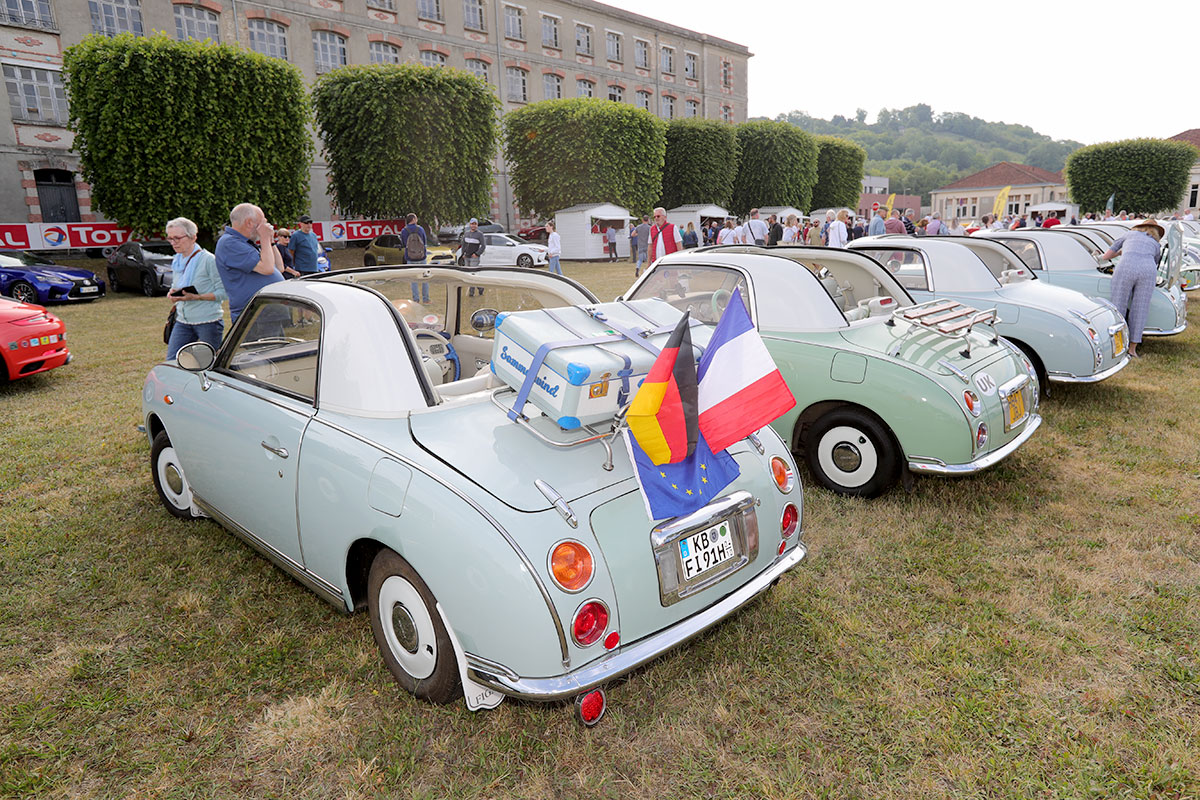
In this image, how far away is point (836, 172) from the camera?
1984 inches

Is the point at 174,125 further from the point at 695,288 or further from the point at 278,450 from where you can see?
the point at 278,450

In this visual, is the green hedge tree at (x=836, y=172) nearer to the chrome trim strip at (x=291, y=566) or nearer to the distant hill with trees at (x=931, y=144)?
the chrome trim strip at (x=291, y=566)

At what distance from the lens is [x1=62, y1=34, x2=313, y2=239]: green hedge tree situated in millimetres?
20141

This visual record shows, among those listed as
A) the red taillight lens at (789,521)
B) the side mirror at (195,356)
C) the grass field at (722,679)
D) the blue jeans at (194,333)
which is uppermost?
the side mirror at (195,356)

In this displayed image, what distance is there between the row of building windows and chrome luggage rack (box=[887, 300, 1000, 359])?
30928mm

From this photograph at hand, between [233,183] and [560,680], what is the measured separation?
78.7 feet

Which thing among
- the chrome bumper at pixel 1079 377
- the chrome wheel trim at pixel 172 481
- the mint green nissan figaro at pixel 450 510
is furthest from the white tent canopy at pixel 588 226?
the mint green nissan figaro at pixel 450 510

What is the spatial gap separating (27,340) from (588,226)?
2602cm

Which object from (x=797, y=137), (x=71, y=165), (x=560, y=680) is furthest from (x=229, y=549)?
(x=797, y=137)

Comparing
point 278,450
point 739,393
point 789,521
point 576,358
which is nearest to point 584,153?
point 278,450

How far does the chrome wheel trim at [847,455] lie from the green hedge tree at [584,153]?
30667 millimetres

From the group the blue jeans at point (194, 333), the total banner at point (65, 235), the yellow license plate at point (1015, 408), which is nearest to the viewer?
the yellow license plate at point (1015, 408)

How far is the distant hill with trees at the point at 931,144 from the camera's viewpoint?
124875mm

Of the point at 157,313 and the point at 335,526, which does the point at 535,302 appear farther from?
the point at 157,313
